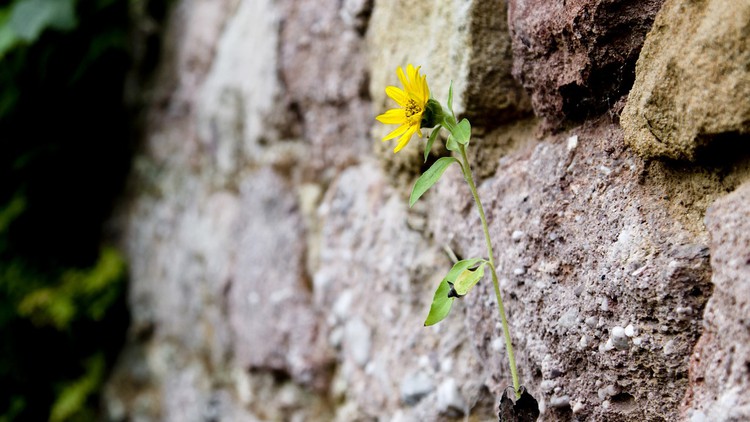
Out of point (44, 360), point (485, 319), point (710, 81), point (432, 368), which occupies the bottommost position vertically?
point (44, 360)

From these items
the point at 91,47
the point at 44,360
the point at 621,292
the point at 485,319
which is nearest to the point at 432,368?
the point at 485,319

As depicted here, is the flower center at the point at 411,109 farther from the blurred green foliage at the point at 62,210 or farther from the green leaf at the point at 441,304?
the blurred green foliage at the point at 62,210

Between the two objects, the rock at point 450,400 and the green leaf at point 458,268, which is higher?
the green leaf at point 458,268

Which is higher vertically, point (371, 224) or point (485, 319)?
point (485, 319)

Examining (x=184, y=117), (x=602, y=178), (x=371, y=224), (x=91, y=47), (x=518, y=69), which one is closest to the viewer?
(x=602, y=178)

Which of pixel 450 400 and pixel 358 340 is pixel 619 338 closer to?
pixel 450 400

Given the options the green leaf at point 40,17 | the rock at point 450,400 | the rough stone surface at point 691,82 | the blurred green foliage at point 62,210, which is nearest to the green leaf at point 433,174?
the rough stone surface at point 691,82

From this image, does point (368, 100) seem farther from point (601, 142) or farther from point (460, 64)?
point (601, 142)
